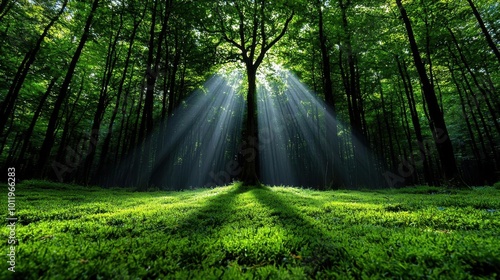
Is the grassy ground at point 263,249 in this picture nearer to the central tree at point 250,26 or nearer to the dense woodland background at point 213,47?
the central tree at point 250,26

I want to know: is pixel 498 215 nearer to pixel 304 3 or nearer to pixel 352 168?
pixel 304 3

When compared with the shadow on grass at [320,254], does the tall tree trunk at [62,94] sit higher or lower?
higher

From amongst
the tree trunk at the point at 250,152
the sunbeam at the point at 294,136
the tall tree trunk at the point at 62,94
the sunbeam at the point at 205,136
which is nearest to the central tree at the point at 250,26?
the tree trunk at the point at 250,152

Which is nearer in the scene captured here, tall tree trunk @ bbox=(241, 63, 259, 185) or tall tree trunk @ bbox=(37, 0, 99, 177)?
tall tree trunk @ bbox=(241, 63, 259, 185)

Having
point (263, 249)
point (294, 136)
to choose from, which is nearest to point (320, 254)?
point (263, 249)

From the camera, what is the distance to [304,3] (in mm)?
14023

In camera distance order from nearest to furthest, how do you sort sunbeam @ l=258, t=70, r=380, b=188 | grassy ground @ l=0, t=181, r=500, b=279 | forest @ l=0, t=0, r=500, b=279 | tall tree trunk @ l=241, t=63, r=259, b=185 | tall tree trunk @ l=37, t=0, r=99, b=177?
grassy ground @ l=0, t=181, r=500, b=279, forest @ l=0, t=0, r=500, b=279, tall tree trunk @ l=241, t=63, r=259, b=185, tall tree trunk @ l=37, t=0, r=99, b=177, sunbeam @ l=258, t=70, r=380, b=188

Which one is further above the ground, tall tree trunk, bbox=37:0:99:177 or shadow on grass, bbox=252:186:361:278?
tall tree trunk, bbox=37:0:99:177

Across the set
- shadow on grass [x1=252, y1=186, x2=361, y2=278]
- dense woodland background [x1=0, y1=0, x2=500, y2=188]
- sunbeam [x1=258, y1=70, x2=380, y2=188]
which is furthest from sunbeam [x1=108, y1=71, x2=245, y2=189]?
shadow on grass [x1=252, y1=186, x2=361, y2=278]

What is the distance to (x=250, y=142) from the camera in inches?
510

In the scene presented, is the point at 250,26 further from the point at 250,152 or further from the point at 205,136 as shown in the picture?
the point at 205,136

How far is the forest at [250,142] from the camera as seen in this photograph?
8.63ft

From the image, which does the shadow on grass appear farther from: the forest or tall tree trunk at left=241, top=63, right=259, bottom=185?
tall tree trunk at left=241, top=63, right=259, bottom=185

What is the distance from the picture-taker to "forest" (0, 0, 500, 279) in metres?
2.63
